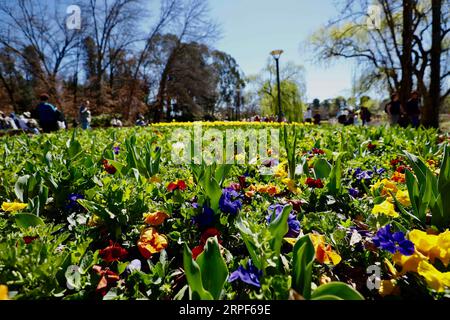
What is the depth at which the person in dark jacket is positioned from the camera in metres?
8.29

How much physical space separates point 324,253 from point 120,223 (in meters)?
0.82

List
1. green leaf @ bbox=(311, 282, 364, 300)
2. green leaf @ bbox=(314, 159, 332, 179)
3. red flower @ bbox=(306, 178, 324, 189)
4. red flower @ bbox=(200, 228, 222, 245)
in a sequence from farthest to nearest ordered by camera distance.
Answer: green leaf @ bbox=(314, 159, 332, 179) → red flower @ bbox=(306, 178, 324, 189) → red flower @ bbox=(200, 228, 222, 245) → green leaf @ bbox=(311, 282, 364, 300)

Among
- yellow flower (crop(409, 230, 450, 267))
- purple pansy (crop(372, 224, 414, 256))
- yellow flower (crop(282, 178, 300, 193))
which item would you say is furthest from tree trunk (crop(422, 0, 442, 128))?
purple pansy (crop(372, 224, 414, 256))

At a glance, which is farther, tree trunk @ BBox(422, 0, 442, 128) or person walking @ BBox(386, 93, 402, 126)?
tree trunk @ BBox(422, 0, 442, 128)

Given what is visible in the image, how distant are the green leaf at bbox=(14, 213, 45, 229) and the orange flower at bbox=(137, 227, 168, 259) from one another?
1.31 ft

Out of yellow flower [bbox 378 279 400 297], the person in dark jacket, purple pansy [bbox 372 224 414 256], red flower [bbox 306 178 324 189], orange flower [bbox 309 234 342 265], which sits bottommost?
yellow flower [bbox 378 279 400 297]

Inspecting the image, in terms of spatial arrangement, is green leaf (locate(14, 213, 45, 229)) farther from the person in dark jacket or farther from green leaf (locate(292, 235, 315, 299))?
the person in dark jacket

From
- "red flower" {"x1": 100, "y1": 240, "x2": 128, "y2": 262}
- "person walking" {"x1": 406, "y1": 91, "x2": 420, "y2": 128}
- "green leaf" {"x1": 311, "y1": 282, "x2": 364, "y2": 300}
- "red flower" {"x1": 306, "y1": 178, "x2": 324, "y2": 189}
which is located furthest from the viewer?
"person walking" {"x1": 406, "y1": 91, "x2": 420, "y2": 128}

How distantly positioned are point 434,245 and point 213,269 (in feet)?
2.36

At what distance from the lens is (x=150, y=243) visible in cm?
118

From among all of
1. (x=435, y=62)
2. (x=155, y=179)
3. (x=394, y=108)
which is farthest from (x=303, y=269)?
(x=435, y=62)

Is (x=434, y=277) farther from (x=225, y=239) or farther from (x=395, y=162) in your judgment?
(x=395, y=162)

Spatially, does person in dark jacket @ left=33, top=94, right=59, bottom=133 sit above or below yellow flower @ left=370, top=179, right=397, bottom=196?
above
